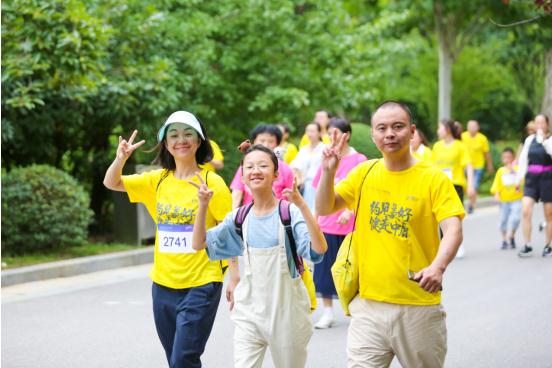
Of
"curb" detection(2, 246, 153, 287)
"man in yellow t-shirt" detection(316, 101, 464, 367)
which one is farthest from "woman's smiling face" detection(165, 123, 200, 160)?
"curb" detection(2, 246, 153, 287)

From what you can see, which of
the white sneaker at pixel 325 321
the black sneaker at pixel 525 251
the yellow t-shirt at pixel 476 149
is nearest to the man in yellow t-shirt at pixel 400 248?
the white sneaker at pixel 325 321

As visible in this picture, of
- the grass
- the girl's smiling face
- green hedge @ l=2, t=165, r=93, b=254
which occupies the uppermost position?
the girl's smiling face

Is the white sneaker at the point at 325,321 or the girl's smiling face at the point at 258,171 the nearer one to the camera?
the girl's smiling face at the point at 258,171

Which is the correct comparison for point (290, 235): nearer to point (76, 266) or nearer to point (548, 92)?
point (76, 266)

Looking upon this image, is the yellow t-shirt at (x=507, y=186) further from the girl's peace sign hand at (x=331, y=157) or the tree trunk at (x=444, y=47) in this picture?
the tree trunk at (x=444, y=47)

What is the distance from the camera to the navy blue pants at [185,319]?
16.6 ft

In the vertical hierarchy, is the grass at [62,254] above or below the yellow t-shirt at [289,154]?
below

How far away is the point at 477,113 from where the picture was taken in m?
39.8

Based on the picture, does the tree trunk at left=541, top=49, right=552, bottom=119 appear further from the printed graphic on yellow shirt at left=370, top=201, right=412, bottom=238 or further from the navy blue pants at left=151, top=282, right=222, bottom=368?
the printed graphic on yellow shirt at left=370, top=201, right=412, bottom=238

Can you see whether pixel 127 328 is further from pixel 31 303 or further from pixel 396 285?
pixel 396 285

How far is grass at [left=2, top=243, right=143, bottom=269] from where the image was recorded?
1121cm

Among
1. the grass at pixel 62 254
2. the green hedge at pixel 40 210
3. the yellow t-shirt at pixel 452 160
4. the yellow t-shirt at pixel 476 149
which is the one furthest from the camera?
the yellow t-shirt at pixel 476 149

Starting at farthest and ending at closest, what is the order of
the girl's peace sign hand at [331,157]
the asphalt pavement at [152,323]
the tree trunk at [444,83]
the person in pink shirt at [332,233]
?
the tree trunk at [444,83] → the person in pink shirt at [332,233] → the asphalt pavement at [152,323] → the girl's peace sign hand at [331,157]

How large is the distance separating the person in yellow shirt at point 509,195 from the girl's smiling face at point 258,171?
8969 millimetres
